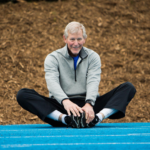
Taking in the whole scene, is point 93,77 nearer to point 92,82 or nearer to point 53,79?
point 92,82

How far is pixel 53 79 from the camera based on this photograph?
1919mm

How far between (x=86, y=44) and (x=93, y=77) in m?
2.27

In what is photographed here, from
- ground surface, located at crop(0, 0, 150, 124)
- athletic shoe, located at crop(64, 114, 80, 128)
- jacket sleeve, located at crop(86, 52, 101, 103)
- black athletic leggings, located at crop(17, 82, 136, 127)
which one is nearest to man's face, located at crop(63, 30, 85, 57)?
jacket sleeve, located at crop(86, 52, 101, 103)

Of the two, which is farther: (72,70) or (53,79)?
(72,70)

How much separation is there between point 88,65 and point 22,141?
112 centimetres

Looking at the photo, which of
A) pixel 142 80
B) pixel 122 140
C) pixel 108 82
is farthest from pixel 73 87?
pixel 142 80

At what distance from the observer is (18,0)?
4457 millimetres

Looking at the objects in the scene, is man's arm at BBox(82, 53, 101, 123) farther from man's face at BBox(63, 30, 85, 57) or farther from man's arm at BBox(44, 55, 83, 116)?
man's face at BBox(63, 30, 85, 57)

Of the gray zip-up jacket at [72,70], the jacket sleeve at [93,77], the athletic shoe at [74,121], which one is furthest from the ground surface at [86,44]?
the athletic shoe at [74,121]

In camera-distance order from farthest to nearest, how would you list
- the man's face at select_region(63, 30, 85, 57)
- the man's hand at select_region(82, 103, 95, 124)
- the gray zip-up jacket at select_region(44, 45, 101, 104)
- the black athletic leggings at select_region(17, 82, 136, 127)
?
the gray zip-up jacket at select_region(44, 45, 101, 104) → the man's face at select_region(63, 30, 85, 57) → the black athletic leggings at select_region(17, 82, 136, 127) → the man's hand at select_region(82, 103, 95, 124)

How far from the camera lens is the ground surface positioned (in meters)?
3.65

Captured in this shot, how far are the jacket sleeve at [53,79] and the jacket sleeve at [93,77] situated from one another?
0.20 metres

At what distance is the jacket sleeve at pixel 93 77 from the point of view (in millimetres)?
1831

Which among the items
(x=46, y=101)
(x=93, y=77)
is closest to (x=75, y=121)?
(x=46, y=101)
